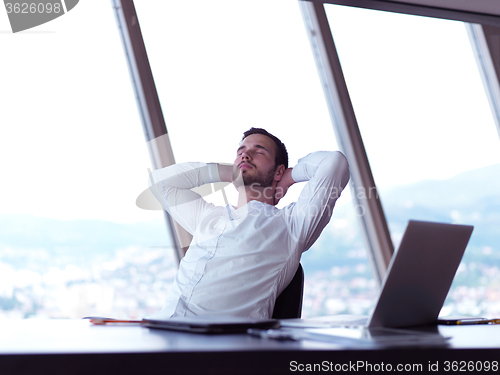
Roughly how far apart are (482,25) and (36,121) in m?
3.10

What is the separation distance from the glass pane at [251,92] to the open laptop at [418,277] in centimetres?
184

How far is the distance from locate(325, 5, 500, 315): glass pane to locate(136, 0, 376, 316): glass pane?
0.99 ft

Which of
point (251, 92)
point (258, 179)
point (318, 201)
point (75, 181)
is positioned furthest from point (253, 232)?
point (251, 92)

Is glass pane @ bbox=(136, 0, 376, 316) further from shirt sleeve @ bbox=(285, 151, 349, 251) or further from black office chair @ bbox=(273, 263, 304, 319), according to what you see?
black office chair @ bbox=(273, 263, 304, 319)

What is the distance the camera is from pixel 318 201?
1677 millimetres

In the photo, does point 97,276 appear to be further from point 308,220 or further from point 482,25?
point 482,25

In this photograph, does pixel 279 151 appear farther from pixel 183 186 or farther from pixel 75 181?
pixel 75 181

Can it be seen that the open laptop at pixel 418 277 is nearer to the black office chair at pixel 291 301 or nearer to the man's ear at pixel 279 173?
the black office chair at pixel 291 301

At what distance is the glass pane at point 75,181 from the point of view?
2.42 m

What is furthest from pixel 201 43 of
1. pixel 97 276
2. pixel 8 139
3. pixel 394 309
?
pixel 394 309

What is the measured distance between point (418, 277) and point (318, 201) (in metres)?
0.79

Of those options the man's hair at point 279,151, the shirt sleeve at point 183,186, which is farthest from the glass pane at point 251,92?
the man's hair at point 279,151

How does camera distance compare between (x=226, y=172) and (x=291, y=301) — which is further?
(x=226, y=172)

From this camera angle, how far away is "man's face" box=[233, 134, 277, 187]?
1.99 metres
